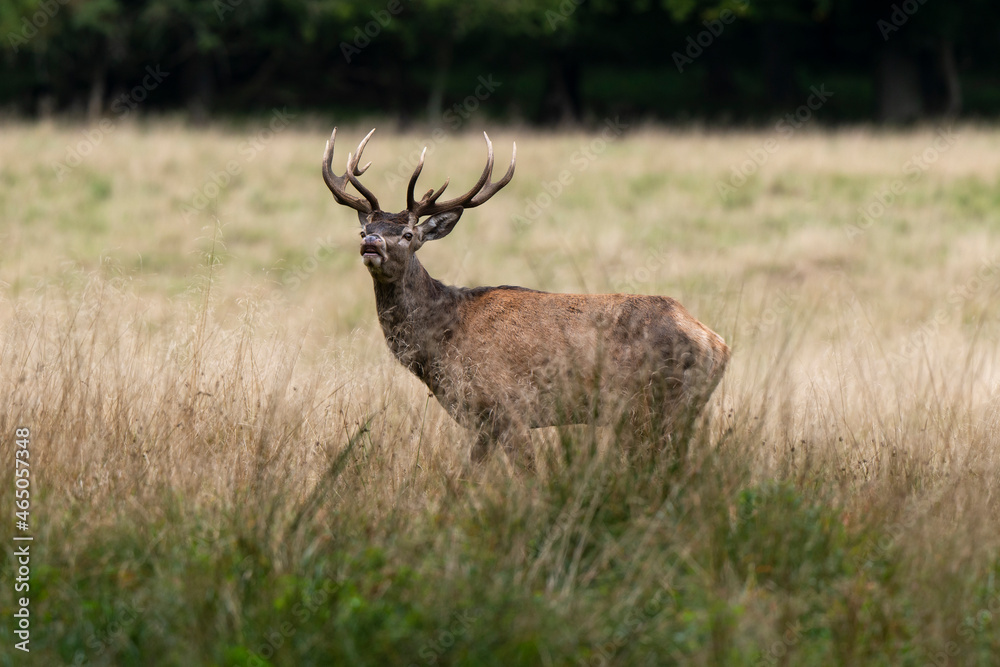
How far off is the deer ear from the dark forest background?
1629 cm

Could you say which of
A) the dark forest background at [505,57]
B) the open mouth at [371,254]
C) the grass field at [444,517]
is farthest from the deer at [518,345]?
the dark forest background at [505,57]

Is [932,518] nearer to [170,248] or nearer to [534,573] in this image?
[534,573]

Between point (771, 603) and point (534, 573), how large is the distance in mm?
838

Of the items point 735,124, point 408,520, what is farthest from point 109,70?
point 408,520

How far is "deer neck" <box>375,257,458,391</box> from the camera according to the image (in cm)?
602

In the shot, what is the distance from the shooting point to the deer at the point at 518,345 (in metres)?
5.54

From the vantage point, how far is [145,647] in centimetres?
341

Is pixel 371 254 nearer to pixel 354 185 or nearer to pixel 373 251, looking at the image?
pixel 373 251

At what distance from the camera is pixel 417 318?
6.11 meters

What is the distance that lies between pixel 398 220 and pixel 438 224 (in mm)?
302

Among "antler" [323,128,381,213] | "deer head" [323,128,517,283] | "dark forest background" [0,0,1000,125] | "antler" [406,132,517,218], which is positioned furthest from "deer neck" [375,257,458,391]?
"dark forest background" [0,0,1000,125]

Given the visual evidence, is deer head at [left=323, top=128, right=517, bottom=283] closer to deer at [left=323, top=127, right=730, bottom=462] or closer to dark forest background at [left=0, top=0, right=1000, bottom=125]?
deer at [left=323, top=127, right=730, bottom=462]

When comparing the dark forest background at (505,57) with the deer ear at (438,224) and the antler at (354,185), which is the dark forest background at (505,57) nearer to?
the antler at (354,185)

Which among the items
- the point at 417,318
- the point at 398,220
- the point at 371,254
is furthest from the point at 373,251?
the point at 417,318
